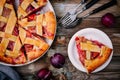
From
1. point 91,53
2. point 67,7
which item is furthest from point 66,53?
point 67,7

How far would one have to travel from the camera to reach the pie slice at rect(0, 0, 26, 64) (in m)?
1.63

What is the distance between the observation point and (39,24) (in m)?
1.65

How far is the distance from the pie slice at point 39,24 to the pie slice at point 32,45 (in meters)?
0.03

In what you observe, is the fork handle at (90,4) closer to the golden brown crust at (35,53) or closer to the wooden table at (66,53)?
the wooden table at (66,53)

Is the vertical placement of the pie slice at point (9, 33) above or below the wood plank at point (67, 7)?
below

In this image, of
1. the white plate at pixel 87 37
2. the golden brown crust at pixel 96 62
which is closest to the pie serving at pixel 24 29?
the white plate at pixel 87 37

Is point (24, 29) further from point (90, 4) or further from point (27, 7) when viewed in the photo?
point (90, 4)

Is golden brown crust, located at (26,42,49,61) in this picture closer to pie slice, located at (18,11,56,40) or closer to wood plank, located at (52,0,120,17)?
pie slice, located at (18,11,56,40)

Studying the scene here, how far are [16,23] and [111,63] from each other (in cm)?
56

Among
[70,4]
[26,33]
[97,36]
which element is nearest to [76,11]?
[70,4]

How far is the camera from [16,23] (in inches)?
65.4

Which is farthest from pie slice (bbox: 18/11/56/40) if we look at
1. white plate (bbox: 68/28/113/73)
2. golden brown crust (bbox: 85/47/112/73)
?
golden brown crust (bbox: 85/47/112/73)

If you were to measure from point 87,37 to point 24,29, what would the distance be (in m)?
0.34

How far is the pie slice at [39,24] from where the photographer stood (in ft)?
5.35
